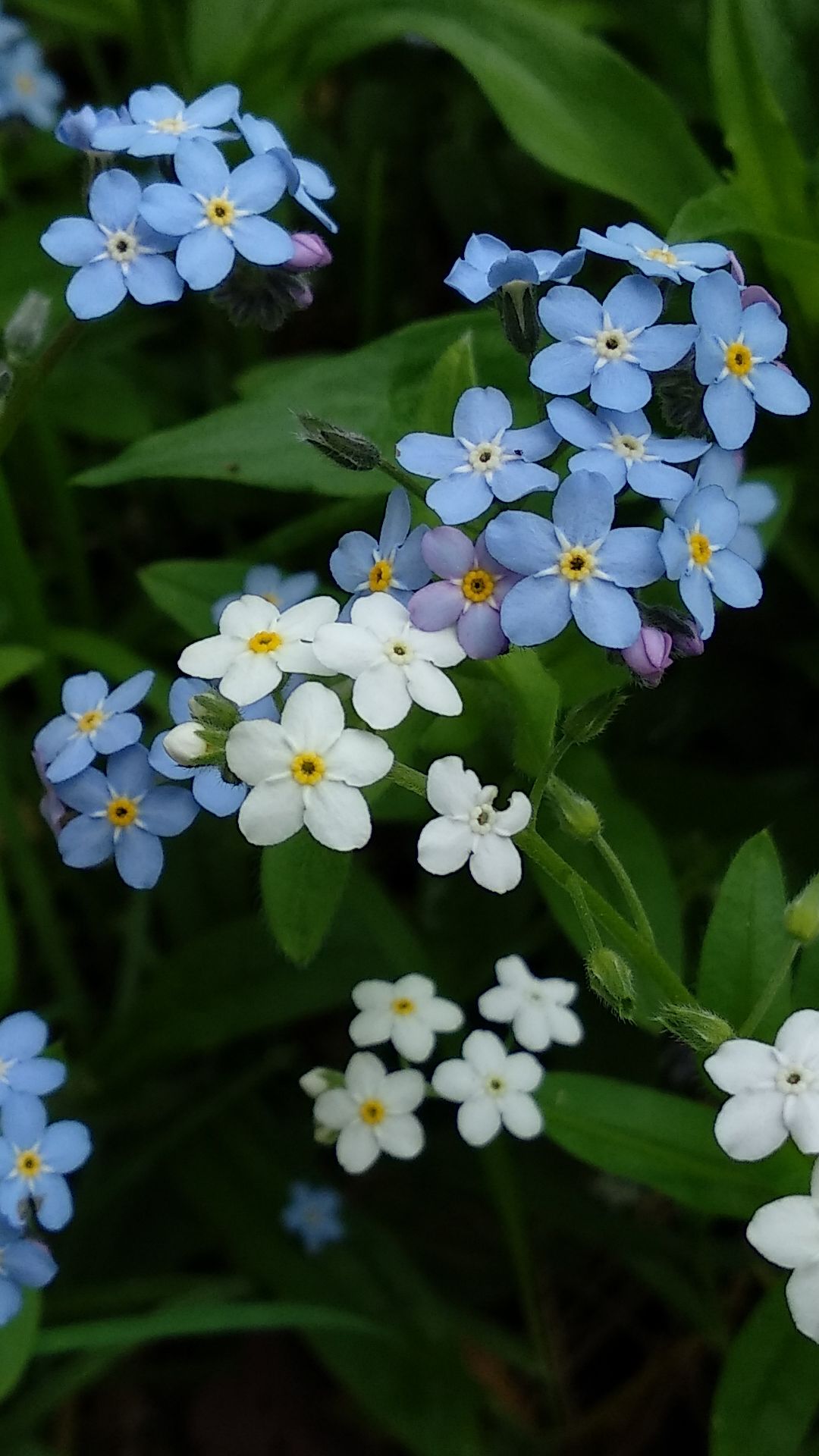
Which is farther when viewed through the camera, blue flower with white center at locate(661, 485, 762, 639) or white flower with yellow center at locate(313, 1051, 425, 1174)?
white flower with yellow center at locate(313, 1051, 425, 1174)

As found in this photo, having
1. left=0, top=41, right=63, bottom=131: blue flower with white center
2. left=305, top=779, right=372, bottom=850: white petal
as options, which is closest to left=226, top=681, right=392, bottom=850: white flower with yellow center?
left=305, top=779, right=372, bottom=850: white petal

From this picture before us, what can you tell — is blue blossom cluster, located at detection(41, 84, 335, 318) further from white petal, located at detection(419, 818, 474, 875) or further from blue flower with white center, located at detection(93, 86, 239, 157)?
white petal, located at detection(419, 818, 474, 875)

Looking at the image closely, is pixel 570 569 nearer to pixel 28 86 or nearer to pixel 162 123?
pixel 162 123

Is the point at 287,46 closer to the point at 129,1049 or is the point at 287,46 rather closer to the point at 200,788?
the point at 200,788

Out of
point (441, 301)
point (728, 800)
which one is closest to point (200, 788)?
point (728, 800)

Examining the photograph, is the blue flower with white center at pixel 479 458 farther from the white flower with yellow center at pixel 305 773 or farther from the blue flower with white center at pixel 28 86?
the blue flower with white center at pixel 28 86

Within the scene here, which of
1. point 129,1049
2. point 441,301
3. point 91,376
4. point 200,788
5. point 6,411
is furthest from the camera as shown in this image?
point 441,301

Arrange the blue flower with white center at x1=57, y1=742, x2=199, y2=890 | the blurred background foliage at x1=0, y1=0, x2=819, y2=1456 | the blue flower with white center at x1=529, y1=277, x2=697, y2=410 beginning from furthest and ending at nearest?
the blurred background foliage at x1=0, y1=0, x2=819, y2=1456
the blue flower with white center at x1=57, y1=742, x2=199, y2=890
the blue flower with white center at x1=529, y1=277, x2=697, y2=410
